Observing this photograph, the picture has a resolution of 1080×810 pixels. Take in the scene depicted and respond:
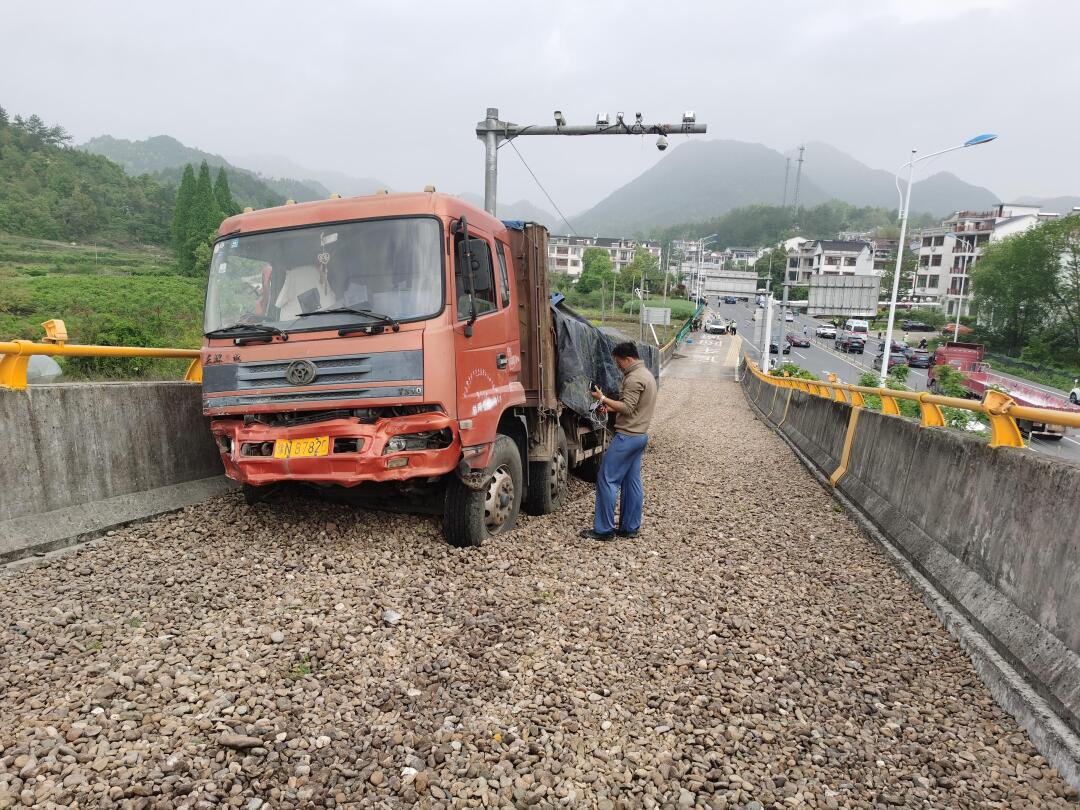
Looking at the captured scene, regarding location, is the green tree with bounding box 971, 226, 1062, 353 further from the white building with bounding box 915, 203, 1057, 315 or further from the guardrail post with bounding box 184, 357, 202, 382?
the guardrail post with bounding box 184, 357, 202, 382

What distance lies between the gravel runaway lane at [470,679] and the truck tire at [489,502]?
6.4 inches

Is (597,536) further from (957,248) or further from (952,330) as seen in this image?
(957,248)

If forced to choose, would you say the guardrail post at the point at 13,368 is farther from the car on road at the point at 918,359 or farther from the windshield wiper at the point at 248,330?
the car on road at the point at 918,359

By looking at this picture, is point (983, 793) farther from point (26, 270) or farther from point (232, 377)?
point (26, 270)

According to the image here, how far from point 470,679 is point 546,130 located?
48.3 feet

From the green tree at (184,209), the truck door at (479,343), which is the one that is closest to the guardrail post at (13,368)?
the truck door at (479,343)

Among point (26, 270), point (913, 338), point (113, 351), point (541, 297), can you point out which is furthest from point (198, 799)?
point (913, 338)

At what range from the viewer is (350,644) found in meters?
3.69

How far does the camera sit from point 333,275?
5000mm

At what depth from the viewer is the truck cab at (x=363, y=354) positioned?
4.61 m

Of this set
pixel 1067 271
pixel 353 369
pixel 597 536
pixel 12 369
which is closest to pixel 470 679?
pixel 353 369

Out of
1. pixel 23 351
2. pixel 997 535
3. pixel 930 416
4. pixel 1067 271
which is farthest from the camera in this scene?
pixel 1067 271

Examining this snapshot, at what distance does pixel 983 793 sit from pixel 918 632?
1.61 metres

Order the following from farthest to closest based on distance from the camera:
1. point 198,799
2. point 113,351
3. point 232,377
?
point 113,351, point 232,377, point 198,799
